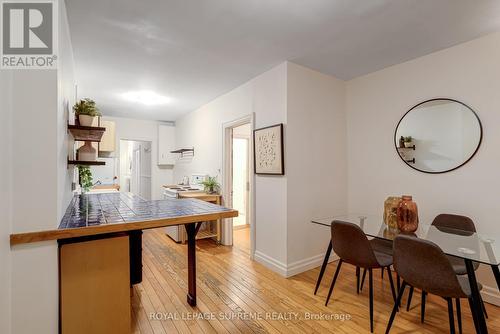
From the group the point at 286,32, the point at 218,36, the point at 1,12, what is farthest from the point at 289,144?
the point at 1,12

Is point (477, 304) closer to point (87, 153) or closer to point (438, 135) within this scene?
point (438, 135)

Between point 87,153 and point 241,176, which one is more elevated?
point 87,153

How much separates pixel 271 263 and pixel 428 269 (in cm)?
175

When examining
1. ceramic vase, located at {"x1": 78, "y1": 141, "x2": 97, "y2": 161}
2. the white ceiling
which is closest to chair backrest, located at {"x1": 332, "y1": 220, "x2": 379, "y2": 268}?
the white ceiling

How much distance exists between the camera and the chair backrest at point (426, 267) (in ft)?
4.64

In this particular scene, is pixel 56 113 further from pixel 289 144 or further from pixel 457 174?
pixel 457 174

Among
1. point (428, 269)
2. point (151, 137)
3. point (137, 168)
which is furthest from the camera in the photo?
point (137, 168)

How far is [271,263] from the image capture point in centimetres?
290

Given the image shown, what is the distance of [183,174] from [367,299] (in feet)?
14.3

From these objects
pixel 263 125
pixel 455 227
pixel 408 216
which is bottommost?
pixel 455 227

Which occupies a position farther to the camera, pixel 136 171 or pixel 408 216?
pixel 136 171

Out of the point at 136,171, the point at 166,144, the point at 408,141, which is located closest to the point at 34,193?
the point at 408,141

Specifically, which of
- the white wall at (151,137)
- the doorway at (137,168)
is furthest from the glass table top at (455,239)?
the doorway at (137,168)

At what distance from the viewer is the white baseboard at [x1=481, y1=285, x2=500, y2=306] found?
2.11 metres
